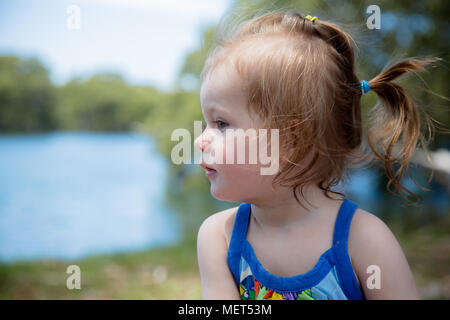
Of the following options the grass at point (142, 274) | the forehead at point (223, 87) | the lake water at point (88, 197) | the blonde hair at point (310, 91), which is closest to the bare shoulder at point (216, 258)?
the blonde hair at point (310, 91)

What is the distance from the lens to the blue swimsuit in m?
1.01

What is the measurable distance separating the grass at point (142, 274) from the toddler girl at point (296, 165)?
1.45 meters

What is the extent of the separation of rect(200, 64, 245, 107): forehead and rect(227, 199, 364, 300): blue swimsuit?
16.5 inches

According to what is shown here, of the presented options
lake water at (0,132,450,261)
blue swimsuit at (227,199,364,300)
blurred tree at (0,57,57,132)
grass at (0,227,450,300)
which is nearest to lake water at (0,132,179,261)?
lake water at (0,132,450,261)

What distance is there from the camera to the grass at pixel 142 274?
2512mm

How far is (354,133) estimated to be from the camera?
115 cm

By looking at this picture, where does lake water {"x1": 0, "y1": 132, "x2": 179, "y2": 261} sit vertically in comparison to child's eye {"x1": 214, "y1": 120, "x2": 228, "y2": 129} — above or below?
above

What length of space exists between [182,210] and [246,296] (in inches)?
127

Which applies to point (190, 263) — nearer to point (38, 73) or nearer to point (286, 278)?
point (286, 278)

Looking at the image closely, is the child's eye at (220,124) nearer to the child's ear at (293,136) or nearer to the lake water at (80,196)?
the child's ear at (293,136)

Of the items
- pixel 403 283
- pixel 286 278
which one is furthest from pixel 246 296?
pixel 403 283

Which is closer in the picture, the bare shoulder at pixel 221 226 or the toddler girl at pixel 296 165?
the toddler girl at pixel 296 165

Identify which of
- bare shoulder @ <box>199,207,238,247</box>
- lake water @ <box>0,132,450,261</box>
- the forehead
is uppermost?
lake water @ <box>0,132,450,261</box>

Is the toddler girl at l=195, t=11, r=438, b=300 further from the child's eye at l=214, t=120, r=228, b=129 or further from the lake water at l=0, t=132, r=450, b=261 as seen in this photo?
the lake water at l=0, t=132, r=450, b=261
